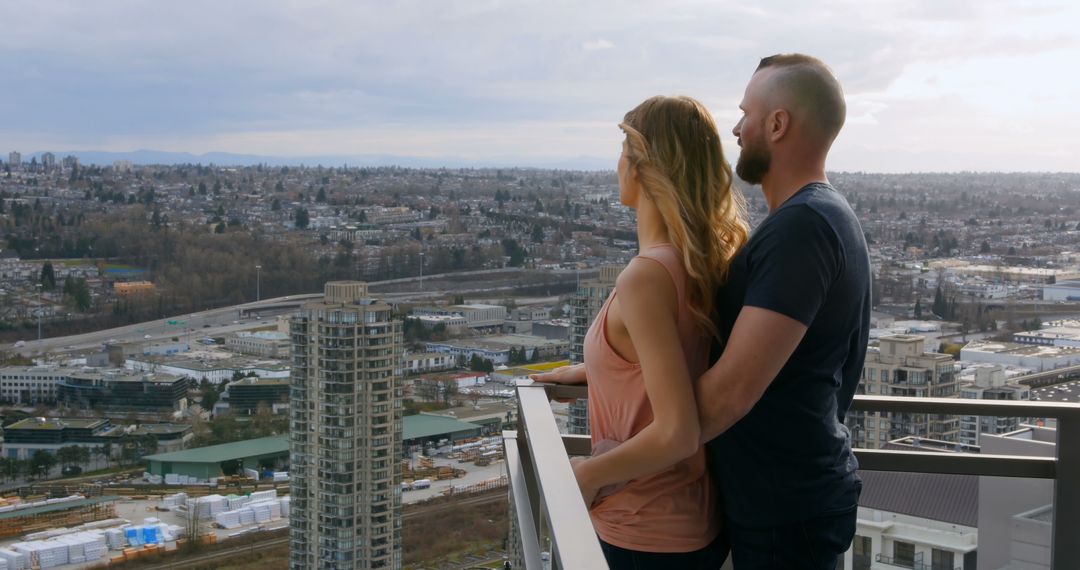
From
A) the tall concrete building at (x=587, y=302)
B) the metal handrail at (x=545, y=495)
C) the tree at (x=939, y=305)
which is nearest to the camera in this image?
the metal handrail at (x=545, y=495)

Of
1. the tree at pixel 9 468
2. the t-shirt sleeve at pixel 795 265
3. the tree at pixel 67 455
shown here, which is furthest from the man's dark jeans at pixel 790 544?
the tree at pixel 67 455

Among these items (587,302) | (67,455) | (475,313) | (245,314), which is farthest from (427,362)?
(587,302)

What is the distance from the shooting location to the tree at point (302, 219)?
21.0 meters

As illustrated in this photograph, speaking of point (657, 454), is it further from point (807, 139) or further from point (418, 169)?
point (418, 169)

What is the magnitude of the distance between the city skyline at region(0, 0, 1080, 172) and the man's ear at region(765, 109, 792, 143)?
3.4 inches

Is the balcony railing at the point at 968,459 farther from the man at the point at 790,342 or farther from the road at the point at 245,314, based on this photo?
the road at the point at 245,314

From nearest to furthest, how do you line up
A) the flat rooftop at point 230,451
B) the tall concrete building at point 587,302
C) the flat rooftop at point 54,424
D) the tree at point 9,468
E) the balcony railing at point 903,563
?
the balcony railing at point 903,563 → the tall concrete building at point 587,302 → the tree at point 9,468 → the flat rooftop at point 230,451 → the flat rooftop at point 54,424

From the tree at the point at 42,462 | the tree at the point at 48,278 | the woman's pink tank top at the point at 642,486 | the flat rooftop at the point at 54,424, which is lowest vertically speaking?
the tree at the point at 42,462

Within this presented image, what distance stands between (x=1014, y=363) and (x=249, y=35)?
1888 centimetres

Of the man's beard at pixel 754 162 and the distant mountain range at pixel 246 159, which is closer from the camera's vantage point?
the man's beard at pixel 754 162

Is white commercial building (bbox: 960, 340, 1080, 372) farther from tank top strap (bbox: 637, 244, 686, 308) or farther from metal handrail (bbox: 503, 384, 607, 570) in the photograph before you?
tank top strap (bbox: 637, 244, 686, 308)

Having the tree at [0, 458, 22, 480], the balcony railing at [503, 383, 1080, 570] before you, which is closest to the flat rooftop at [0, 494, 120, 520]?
the tree at [0, 458, 22, 480]

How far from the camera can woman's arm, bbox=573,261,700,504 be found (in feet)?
3.92

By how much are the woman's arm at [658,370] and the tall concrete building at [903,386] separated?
63 cm
